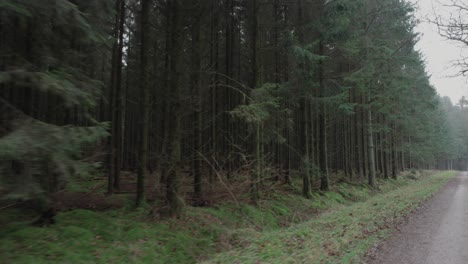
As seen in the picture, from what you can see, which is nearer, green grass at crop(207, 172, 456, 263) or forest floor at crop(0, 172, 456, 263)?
green grass at crop(207, 172, 456, 263)

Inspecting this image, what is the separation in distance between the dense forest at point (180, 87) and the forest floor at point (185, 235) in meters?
0.87

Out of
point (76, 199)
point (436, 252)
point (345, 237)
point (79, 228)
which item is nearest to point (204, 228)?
point (79, 228)

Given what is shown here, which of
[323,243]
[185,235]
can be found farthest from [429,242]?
[185,235]

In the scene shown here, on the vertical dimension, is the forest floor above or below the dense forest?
below

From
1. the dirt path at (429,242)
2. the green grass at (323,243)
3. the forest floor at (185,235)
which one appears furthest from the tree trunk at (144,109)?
the dirt path at (429,242)

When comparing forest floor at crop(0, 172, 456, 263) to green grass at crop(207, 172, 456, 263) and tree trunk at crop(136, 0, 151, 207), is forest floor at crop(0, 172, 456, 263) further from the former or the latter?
tree trunk at crop(136, 0, 151, 207)

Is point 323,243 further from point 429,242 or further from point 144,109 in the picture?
point 144,109

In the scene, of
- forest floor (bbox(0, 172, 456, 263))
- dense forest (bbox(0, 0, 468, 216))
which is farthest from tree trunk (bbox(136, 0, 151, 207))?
forest floor (bbox(0, 172, 456, 263))

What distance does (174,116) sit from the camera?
10633mm

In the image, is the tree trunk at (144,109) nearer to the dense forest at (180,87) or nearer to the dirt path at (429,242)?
the dense forest at (180,87)

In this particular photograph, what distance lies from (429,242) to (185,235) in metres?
6.59

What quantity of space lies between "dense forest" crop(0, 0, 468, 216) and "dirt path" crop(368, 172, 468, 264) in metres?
5.59

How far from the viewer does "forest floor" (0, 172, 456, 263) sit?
6.33 meters

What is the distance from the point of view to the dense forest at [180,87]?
543cm
